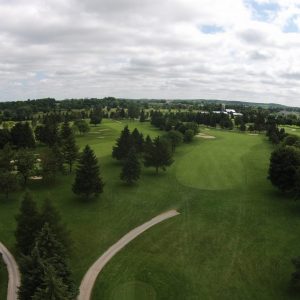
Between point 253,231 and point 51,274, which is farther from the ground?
point 51,274

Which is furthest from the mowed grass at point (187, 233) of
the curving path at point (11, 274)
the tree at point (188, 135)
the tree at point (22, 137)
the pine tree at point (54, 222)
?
the tree at point (188, 135)

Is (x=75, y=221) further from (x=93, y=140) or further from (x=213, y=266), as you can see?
(x=93, y=140)

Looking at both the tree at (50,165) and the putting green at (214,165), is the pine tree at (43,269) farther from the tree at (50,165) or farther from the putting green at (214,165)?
the putting green at (214,165)

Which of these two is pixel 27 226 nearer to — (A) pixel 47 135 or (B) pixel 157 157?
(B) pixel 157 157

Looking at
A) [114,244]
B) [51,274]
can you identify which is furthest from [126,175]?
[51,274]

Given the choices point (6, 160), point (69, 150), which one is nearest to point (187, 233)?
point (69, 150)
